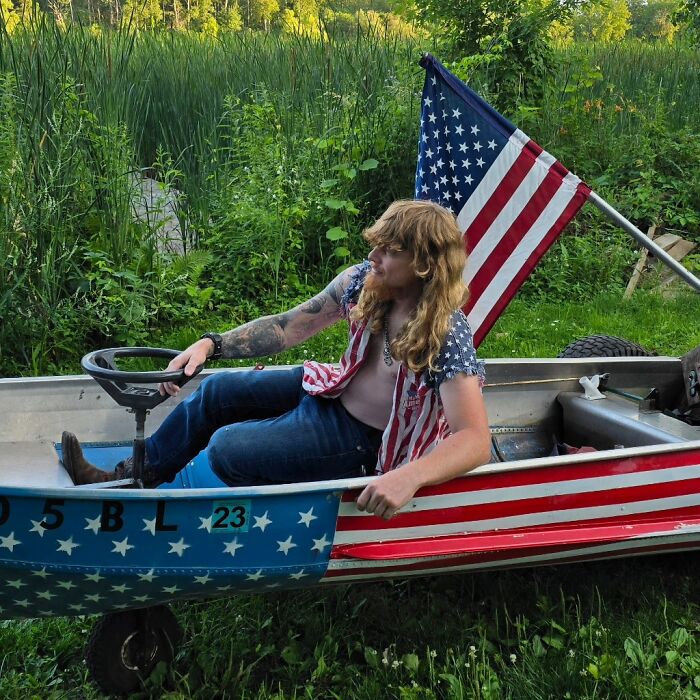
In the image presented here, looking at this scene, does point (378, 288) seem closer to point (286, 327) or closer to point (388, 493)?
point (286, 327)

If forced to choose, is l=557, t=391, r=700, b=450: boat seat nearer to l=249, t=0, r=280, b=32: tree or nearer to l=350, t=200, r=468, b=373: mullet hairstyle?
l=350, t=200, r=468, b=373: mullet hairstyle

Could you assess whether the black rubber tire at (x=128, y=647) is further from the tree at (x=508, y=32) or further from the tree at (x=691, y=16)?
the tree at (x=691, y=16)

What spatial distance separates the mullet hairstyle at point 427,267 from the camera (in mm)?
2939

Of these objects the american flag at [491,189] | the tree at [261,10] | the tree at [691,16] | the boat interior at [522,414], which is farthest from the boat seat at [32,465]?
the tree at [691,16]

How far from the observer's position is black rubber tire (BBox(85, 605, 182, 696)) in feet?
9.80

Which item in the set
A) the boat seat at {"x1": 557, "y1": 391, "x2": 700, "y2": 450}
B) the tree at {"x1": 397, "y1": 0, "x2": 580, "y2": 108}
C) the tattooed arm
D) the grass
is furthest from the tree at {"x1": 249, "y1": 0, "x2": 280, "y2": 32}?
the grass

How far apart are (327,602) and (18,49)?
4318mm

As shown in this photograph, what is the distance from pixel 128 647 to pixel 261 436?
31.8 inches

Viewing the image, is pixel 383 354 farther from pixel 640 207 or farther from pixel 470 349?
pixel 640 207

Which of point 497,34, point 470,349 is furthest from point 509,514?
point 497,34

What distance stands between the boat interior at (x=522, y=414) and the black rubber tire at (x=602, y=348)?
31cm

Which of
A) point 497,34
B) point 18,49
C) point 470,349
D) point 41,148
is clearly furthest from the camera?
point 497,34

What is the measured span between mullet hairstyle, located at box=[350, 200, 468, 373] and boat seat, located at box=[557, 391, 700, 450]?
3.87 ft

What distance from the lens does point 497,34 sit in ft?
26.4
